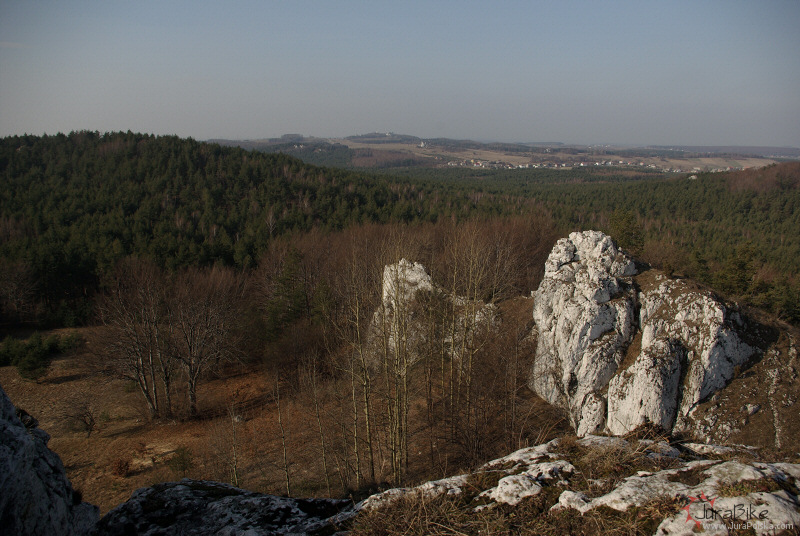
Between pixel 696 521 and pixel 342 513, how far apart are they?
12.7 feet

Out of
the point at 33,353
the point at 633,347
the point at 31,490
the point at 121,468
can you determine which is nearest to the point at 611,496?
the point at 31,490

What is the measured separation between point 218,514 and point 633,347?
18252 mm

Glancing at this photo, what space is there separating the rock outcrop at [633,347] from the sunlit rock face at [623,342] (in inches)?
1.5

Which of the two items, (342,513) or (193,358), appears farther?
(193,358)

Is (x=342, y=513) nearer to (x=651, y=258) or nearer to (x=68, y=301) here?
(x=651, y=258)

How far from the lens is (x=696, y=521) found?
391 cm

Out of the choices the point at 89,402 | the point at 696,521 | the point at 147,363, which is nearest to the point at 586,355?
the point at 696,521

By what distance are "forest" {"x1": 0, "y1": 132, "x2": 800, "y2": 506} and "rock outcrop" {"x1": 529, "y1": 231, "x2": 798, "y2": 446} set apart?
5.57ft

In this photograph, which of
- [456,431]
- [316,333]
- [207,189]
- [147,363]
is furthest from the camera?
[207,189]

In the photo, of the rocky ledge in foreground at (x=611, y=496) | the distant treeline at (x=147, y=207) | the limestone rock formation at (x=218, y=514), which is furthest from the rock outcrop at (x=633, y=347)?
the distant treeline at (x=147, y=207)

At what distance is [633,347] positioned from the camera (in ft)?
59.0

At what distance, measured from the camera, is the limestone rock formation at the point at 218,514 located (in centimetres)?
473

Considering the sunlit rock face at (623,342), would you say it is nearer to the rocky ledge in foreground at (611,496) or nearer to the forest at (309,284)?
the forest at (309,284)

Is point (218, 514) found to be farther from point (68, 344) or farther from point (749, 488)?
point (68, 344)
